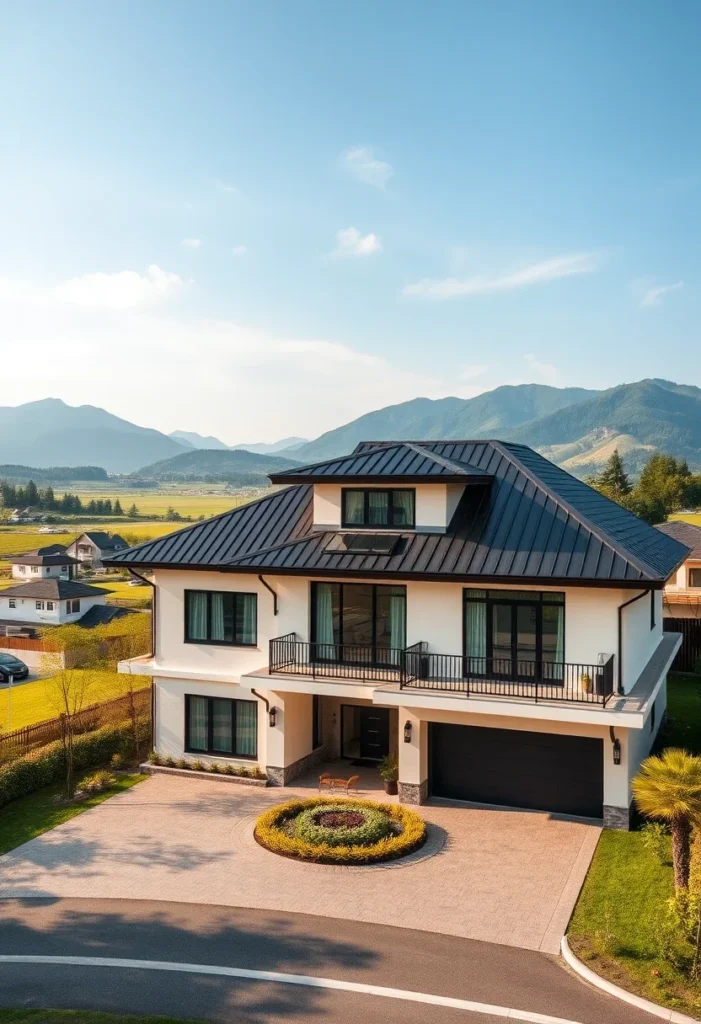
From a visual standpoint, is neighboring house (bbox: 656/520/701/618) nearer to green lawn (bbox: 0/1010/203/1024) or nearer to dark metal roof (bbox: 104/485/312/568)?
dark metal roof (bbox: 104/485/312/568)

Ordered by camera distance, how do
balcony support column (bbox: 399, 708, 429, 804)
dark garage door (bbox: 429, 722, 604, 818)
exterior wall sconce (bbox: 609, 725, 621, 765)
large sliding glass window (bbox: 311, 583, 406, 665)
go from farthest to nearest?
large sliding glass window (bbox: 311, 583, 406, 665), balcony support column (bbox: 399, 708, 429, 804), dark garage door (bbox: 429, 722, 604, 818), exterior wall sconce (bbox: 609, 725, 621, 765)

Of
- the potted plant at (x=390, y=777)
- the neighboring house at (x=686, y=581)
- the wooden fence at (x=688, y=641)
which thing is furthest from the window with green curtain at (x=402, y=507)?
the neighboring house at (x=686, y=581)

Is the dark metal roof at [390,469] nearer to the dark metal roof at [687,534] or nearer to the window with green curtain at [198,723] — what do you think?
the window with green curtain at [198,723]

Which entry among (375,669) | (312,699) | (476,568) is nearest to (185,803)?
(312,699)

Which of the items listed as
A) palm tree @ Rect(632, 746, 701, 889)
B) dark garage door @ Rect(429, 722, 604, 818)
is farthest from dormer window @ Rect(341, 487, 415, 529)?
palm tree @ Rect(632, 746, 701, 889)

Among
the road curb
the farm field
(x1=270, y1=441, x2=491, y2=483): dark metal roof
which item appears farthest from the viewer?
the farm field

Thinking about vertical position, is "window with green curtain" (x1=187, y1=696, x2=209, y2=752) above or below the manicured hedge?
above
